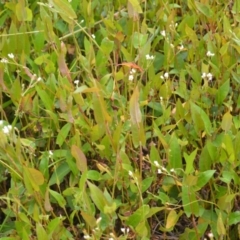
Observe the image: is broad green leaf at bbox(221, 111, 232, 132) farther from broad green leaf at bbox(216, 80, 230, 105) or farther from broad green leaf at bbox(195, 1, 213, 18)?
broad green leaf at bbox(195, 1, 213, 18)

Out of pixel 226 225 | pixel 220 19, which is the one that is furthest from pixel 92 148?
pixel 220 19

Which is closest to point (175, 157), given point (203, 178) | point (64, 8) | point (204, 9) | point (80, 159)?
point (203, 178)

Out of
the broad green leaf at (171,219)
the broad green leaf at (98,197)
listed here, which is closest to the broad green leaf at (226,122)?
the broad green leaf at (171,219)

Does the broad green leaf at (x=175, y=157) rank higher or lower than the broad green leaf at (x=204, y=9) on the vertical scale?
lower

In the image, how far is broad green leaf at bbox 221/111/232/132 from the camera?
1260mm

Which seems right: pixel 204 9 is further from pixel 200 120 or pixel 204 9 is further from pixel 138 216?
pixel 138 216

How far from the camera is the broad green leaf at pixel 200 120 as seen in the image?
133 cm

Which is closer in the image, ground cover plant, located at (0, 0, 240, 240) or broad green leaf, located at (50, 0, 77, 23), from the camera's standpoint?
ground cover plant, located at (0, 0, 240, 240)

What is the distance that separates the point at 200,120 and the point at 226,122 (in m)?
0.07

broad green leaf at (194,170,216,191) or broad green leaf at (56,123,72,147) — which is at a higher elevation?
broad green leaf at (56,123,72,147)

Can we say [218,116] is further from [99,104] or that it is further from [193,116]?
[99,104]

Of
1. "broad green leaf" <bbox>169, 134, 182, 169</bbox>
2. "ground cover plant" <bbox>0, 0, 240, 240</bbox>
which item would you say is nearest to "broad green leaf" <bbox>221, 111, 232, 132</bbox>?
"ground cover plant" <bbox>0, 0, 240, 240</bbox>

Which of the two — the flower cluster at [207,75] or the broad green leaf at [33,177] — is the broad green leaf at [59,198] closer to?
the broad green leaf at [33,177]

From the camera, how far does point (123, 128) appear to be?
1.31m
